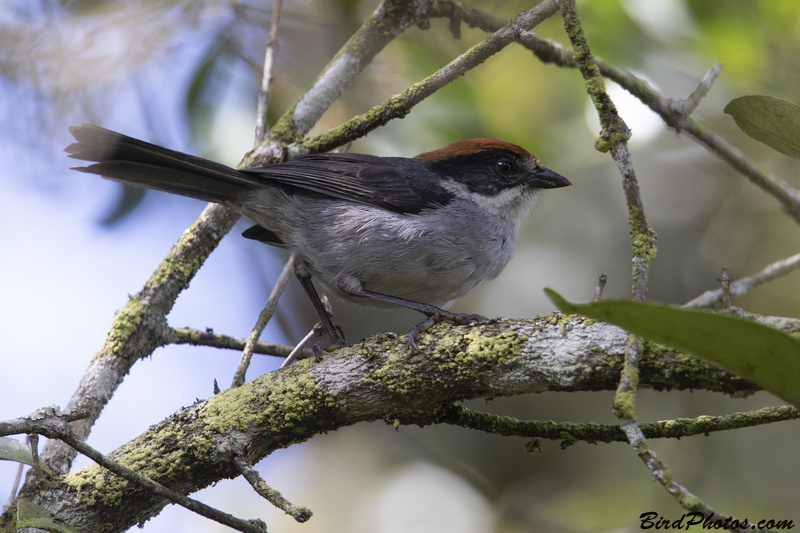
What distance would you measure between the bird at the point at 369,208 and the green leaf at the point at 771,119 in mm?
1806

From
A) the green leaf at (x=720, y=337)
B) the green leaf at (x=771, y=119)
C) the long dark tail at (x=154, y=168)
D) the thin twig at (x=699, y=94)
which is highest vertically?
the long dark tail at (x=154, y=168)

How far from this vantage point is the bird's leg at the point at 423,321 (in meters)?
2.62

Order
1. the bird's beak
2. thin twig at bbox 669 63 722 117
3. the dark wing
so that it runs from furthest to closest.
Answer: the bird's beak < the dark wing < thin twig at bbox 669 63 722 117

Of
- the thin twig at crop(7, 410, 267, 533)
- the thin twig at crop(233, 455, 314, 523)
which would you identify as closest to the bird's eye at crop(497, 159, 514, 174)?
the thin twig at crop(233, 455, 314, 523)

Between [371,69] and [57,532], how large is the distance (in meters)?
3.99

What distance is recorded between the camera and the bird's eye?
14.7 ft

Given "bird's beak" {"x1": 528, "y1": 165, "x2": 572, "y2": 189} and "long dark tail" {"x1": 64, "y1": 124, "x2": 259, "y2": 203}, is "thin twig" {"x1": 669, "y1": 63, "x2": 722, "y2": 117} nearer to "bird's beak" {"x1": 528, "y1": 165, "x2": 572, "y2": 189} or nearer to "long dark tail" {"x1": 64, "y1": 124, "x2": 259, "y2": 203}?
"bird's beak" {"x1": 528, "y1": 165, "x2": 572, "y2": 189}

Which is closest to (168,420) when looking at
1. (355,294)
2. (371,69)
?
(355,294)

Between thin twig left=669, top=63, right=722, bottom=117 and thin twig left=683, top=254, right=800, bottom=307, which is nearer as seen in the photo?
thin twig left=683, top=254, right=800, bottom=307

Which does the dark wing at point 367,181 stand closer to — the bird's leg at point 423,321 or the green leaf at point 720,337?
the bird's leg at point 423,321

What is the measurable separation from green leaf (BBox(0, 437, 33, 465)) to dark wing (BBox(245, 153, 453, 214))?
1.93m

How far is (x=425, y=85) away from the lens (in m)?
3.38

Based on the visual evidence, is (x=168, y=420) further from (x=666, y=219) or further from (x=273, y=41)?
(x=666, y=219)

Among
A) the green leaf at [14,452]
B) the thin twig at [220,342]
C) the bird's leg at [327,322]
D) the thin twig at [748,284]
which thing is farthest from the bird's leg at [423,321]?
the green leaf at [14,452]
